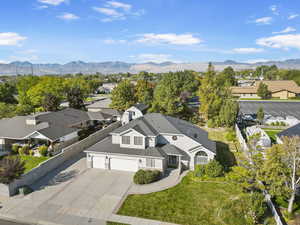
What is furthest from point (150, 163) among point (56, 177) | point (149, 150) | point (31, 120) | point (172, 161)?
point (31, 120)

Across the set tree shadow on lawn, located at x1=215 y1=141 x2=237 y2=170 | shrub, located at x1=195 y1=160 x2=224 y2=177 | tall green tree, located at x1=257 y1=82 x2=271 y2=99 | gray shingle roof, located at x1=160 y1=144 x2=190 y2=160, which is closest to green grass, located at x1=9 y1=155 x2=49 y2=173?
gray shingle roof, located at x1=160 y1=144 x2=190 y2=160

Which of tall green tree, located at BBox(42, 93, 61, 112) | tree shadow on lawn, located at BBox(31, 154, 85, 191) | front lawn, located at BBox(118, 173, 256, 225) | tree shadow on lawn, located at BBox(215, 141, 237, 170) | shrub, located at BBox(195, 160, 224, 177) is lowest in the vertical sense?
front lawn, located at BBox(118, 173, 256, 225)

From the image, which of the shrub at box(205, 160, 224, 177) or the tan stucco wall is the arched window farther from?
the tan stucco wall

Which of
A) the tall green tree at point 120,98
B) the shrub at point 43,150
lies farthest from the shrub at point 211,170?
the tall green tree at point 120,98

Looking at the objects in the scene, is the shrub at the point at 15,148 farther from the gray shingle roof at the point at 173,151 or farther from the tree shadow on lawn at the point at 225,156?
the tree shadow on lawn at the point at 225,156

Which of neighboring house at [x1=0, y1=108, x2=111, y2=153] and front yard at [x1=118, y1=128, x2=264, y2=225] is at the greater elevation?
neighboring house at [x1=0, y1=108, x2=111, y2=153]

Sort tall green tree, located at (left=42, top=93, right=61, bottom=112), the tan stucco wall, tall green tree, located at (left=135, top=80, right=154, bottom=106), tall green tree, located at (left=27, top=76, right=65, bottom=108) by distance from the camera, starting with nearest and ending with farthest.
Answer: tall green tree, located at (left=42, top=93, right=61, bottom=112) < tall green tree, located at (left=27, top=76, right=65, bottom=108) < tall green tree, located at (left=135, top=80, right=154, bottom=106) < the tan stucco wall
